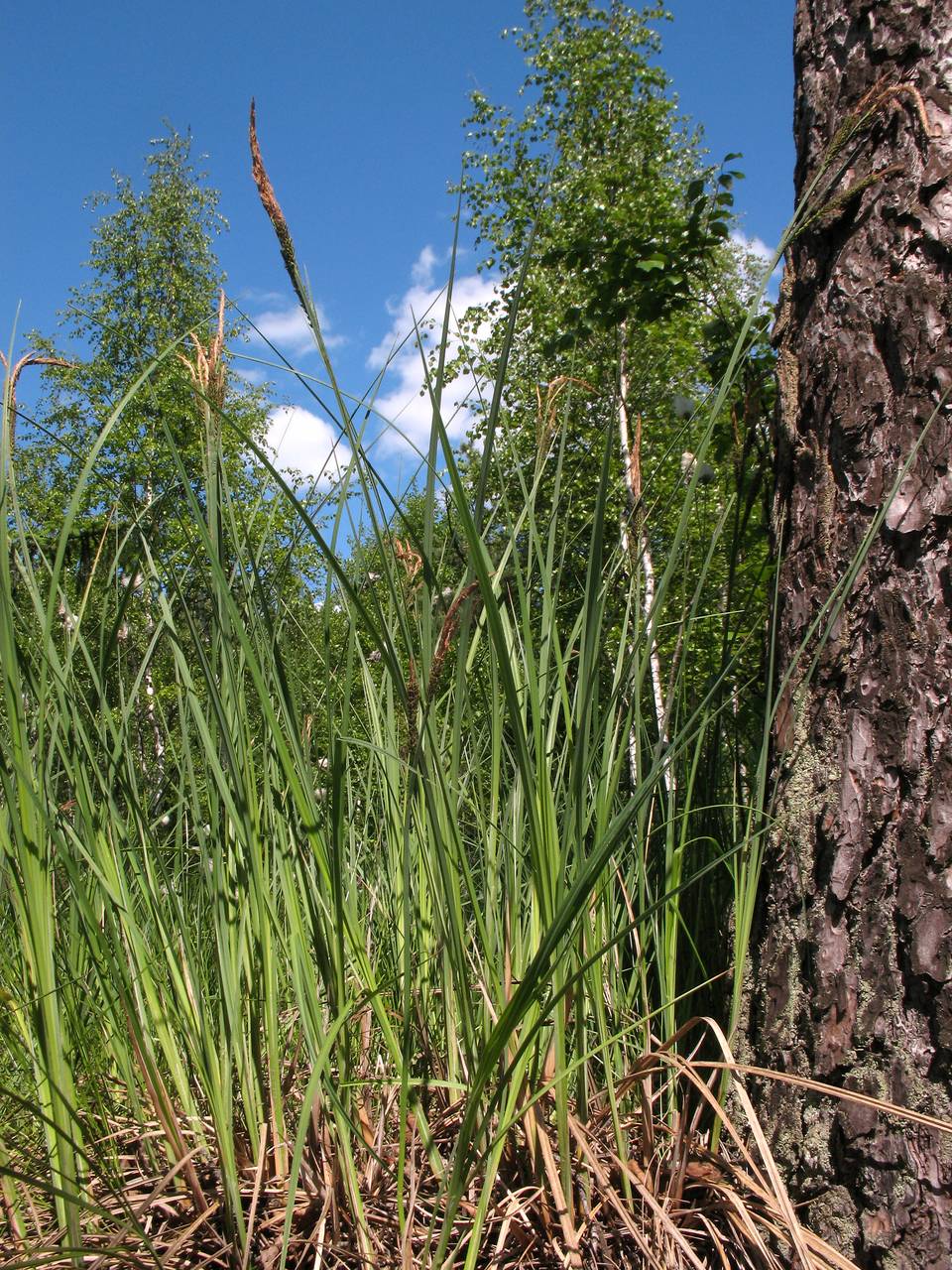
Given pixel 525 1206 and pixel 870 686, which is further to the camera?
pixel 870 686

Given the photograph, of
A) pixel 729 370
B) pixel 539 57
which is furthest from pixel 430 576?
pixel 539 57

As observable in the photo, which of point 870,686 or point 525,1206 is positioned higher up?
point 870,686

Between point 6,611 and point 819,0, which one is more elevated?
point 819,0

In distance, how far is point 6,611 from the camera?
2.59 ft

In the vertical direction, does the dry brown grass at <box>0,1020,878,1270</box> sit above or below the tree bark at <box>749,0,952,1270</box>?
below

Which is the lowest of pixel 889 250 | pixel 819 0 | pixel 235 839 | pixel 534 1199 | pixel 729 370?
pixel 534 1199

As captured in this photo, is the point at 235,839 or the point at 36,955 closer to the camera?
the point at 36,955

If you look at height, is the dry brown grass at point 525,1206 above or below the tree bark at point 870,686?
below

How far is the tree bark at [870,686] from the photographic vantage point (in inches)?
37.1

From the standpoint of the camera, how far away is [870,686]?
1.04 meters

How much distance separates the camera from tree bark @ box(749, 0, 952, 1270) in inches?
37.1

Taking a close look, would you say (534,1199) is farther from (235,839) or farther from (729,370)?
(729,370)

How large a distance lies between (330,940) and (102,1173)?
0.33 m

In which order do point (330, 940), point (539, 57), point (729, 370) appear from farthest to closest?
point (539, 57), point (330, 940), point (729, 370)
